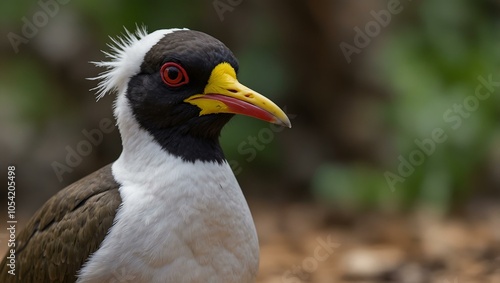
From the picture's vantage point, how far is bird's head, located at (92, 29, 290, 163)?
3.97 meters

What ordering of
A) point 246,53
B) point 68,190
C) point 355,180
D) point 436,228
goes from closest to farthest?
point 68,190 < point 436,228 < point 355,180 < point 246,53

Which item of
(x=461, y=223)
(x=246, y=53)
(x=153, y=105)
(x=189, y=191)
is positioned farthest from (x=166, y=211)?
(x=246, y=53)

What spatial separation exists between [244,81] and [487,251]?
2.96 metres

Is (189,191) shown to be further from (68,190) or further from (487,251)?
(487,251)

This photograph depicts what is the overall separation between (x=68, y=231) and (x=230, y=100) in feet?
3.40

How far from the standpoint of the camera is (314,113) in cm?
866

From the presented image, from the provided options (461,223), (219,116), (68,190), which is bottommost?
(68,190)

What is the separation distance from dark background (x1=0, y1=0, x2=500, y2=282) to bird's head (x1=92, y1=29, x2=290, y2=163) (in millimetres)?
2579

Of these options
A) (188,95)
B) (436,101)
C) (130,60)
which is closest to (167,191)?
(188,95)

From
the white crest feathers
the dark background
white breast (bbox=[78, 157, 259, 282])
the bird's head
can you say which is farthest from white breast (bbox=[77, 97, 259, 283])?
the dark background

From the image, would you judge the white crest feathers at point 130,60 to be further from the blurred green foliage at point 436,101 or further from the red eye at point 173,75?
the blurred green foliage at point 436,101

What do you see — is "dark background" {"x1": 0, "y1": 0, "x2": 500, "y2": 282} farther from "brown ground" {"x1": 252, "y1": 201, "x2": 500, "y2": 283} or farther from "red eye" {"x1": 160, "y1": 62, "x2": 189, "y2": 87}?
"red eye" {"x1": 160, "y1": 62, "x2": 189, "y2": 87}

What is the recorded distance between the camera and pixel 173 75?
4000mm

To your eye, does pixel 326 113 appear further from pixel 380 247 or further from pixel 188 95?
pixel 188 95
